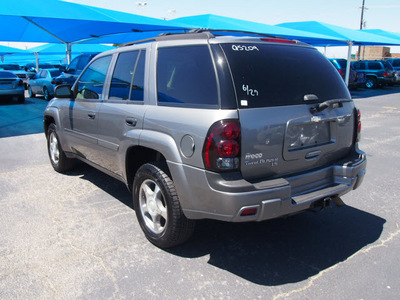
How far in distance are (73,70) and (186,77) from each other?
13910mm

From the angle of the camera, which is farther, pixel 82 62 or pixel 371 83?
pixel 371 83

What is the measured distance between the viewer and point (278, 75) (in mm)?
3008

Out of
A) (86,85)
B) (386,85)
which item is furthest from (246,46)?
(386,85)

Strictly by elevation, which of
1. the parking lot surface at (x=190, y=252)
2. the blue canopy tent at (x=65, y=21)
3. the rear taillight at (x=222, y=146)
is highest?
the blue canopy tent at (x=65, y=21)

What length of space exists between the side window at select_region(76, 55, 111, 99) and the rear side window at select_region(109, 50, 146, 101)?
0.29m

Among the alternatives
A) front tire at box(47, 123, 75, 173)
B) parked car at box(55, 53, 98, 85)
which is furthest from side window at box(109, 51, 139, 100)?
parked car at box(55, 53, 98, 85)

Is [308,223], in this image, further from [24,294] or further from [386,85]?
[386,85]

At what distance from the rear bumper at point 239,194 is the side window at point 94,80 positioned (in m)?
1.83

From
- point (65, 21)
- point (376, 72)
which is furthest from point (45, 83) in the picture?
point (376, 72)

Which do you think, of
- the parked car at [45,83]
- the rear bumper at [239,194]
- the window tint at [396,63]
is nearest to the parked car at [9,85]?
the parked car at [45,83]

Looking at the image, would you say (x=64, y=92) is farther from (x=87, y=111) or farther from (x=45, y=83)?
(x=45, y=83)

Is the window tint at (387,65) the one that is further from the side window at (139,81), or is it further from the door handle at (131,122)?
the door handle at (131,122)

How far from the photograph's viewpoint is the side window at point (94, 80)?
4238 mm

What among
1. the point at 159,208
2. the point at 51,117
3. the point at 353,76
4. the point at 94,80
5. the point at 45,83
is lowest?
the point at 159,208
